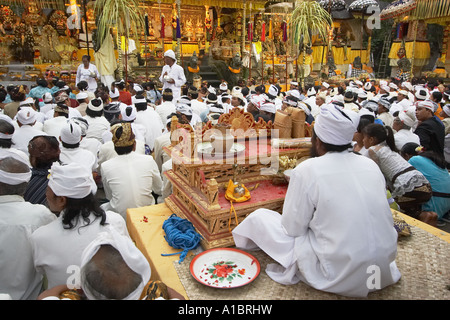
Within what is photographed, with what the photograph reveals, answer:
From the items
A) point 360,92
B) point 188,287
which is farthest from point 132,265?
point 360,92

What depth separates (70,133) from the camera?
373 cm

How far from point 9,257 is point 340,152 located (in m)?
2.27

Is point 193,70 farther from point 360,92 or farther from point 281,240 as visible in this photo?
point 281,240

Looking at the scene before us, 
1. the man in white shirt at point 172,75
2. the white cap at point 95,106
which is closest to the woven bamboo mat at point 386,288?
the white cap at point 95,106

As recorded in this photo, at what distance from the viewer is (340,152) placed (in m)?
2.20

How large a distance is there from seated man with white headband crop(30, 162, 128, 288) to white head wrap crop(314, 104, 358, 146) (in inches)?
61.2

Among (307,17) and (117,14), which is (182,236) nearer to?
(117,14)

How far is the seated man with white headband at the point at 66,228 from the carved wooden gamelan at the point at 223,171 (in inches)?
35.0

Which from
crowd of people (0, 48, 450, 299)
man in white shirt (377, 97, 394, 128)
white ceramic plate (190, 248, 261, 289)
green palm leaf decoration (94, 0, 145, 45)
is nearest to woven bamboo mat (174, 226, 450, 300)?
white ceramic plate (190, 248, 261, 289)

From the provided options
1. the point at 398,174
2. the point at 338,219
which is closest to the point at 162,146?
the point at 398,174

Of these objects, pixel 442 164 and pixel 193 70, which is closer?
pixel 442 164

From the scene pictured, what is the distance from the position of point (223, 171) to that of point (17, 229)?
1642 millimetres

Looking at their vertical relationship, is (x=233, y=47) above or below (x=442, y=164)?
above

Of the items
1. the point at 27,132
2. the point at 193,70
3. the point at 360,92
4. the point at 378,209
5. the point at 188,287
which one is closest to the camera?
the point at 378,209
